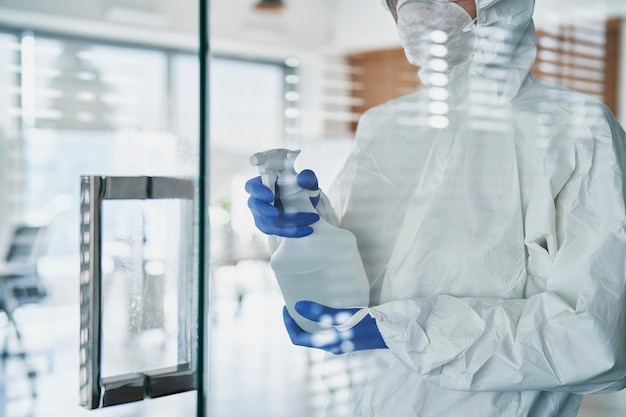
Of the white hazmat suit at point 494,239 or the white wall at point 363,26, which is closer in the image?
the white hazmat suit at point 494,239

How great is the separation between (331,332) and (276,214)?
6.3 inches

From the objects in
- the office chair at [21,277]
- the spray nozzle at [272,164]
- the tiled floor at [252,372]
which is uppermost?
the spray nozzle at [272,164]

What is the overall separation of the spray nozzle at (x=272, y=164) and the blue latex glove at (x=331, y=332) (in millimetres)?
149

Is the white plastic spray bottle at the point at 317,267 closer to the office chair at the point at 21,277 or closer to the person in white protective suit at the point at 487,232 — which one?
the person in white protective suit at the point at 487,232

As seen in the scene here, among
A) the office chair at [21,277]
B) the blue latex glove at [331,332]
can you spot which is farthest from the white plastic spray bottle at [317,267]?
the office chair at [21,277]

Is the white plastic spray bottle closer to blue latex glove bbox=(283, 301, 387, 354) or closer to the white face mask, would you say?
blue latex glove bbox=(283, 301, 387, 354)

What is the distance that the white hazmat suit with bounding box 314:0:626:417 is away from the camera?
749 millimetres

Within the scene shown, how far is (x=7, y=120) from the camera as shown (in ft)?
14.9

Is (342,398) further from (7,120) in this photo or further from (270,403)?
(7,120)

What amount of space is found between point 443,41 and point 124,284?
0.47m

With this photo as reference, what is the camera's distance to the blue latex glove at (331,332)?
78 centimetres

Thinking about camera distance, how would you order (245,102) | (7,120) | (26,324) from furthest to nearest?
(7,120), (26,324), (245,102)

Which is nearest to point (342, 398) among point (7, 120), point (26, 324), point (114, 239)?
point (114, 239)

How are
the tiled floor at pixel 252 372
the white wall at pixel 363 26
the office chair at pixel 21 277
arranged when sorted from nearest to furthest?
the tiled floor at pixel 252 372
the white wall at pixel 363 26
the office chair at pixel 21 277
